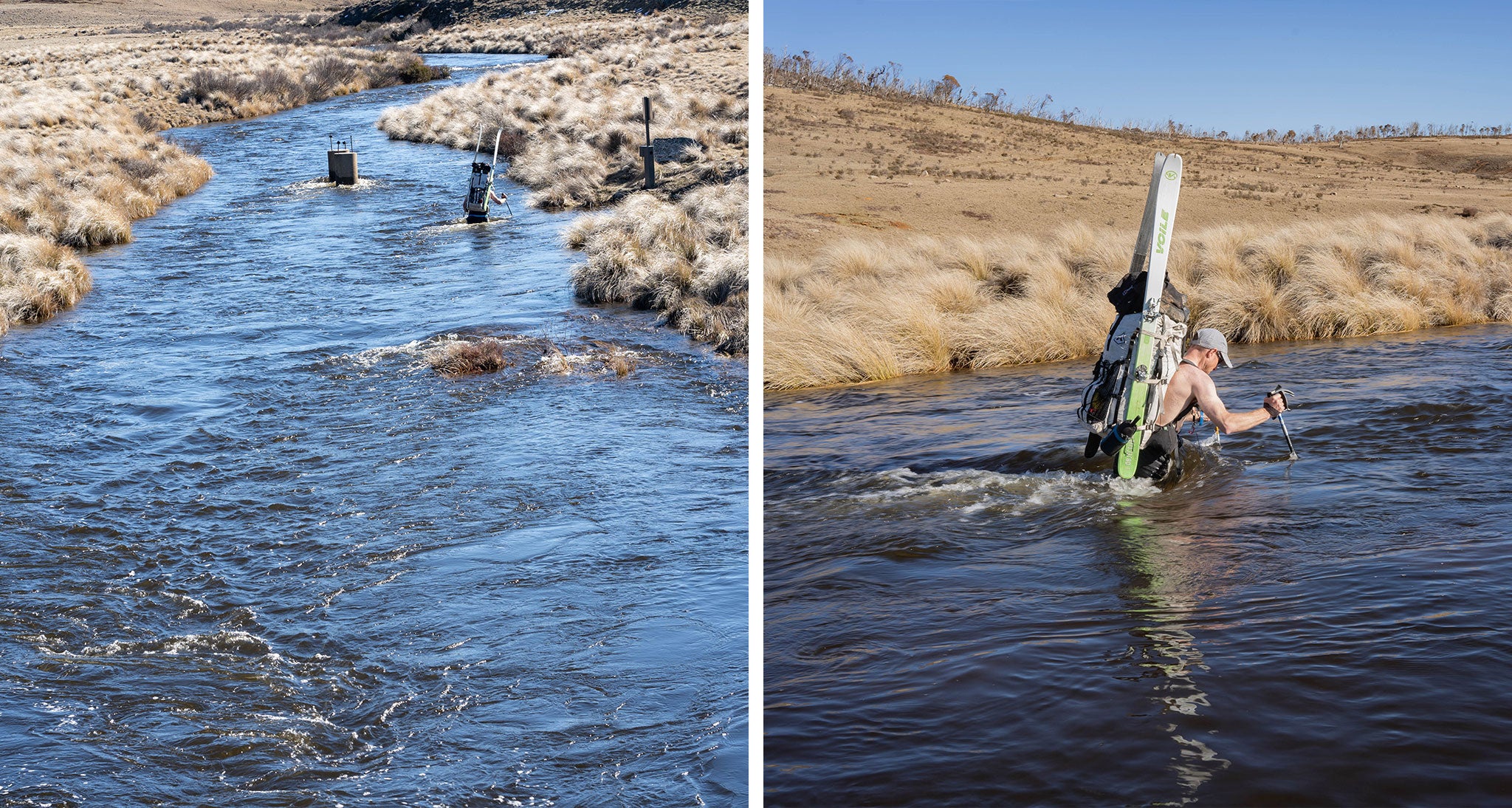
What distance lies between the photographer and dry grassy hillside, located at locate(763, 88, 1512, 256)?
70.5 feet

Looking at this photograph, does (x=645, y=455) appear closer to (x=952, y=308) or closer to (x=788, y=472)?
(x=788, y=472)

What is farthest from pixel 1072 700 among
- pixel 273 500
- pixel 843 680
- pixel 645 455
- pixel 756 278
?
pixel 273 500

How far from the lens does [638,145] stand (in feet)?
82.3

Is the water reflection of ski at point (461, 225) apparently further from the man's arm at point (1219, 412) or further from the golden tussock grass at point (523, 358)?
the man's arm at point (1219, 412)

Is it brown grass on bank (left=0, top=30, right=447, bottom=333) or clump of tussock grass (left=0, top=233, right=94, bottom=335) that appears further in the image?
brown grass on bank (left=0, top=30, right=447, bottom=333)

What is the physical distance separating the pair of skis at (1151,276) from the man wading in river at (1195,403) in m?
0.15

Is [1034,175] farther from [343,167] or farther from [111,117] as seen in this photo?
[111,117]

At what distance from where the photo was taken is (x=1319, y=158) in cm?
3484

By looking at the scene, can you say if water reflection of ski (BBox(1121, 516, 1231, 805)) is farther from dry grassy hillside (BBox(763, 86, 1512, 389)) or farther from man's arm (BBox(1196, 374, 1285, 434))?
dry grassy hillside (BBox(763, 86, 1512, 389))

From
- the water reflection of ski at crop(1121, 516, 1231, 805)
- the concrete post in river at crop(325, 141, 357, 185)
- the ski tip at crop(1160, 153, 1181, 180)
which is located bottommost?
the water reflection of ski at crop(1121, 516, 1231, 805)

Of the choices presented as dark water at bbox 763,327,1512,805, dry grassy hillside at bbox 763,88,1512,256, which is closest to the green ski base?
dark water at bbox 763,327,1512,805

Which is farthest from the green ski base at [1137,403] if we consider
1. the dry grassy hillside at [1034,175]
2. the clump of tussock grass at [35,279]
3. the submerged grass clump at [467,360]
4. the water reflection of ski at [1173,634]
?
the clump of tussock grass at [35,279]

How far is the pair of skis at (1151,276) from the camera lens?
5.79 meters

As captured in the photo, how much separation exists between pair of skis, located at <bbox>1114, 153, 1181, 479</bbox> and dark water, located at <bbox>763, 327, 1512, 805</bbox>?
2.05 ft
